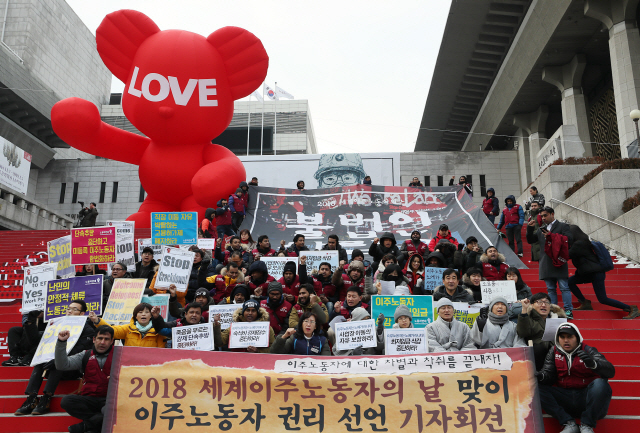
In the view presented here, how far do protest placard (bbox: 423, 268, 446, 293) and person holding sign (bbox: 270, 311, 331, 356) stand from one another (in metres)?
2.25

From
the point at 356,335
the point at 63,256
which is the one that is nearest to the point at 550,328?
the point at 356,335

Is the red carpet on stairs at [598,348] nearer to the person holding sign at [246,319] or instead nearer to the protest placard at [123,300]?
the protest placard at [123,300]

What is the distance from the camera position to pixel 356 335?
579cm

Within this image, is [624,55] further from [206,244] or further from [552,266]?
[206,244]

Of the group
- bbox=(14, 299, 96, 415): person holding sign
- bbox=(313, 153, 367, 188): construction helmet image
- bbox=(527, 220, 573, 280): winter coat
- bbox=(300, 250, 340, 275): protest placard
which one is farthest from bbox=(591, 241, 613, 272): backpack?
bbox=(313, 153, 367, 188): construction helmet image

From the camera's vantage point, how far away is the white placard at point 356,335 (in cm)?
576

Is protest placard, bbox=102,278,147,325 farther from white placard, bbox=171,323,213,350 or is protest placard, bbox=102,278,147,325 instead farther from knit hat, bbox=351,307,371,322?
knit hat, bbox=351,307,371,322

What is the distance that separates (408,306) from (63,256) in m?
5.08

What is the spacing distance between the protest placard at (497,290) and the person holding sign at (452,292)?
195 mm

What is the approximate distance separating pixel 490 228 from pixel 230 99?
21.4 ft

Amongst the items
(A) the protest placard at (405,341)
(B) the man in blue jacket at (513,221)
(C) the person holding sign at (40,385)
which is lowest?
(C) the person holding sign at (40,385)

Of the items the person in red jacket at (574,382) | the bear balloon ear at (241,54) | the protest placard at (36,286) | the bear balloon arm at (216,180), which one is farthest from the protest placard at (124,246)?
the person in red jacket at (574,382)

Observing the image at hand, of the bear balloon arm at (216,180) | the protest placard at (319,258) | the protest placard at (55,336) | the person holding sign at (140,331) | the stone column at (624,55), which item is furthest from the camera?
the stone column at (624,55)

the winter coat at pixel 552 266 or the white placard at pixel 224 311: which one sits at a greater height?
the winter coat at pixel 552 266
